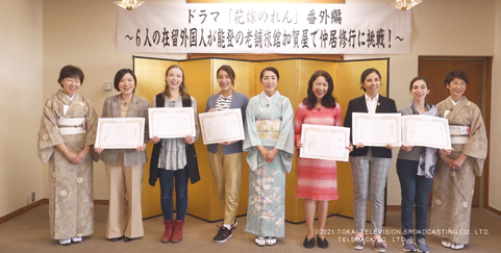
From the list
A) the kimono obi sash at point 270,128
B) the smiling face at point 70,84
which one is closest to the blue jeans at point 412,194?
the kimono obi sash at point 270,128

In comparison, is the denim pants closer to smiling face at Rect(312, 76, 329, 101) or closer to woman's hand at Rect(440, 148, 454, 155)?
woman's hand at Rect(440, 148, 454, 155)

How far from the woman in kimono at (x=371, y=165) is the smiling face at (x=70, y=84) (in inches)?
98.0

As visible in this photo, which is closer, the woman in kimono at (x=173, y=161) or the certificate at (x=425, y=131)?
the certificate at (x=425, y=131)

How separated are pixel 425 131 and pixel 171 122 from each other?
7.21ft

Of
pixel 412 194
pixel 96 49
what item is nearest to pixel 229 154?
pixel 412 194

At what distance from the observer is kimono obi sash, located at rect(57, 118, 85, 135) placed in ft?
10.7

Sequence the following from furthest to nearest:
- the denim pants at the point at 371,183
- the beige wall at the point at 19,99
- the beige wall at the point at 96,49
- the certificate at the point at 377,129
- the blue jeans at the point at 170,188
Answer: the beige wall at the point at 96,49 → the beige wall at the point at 19,99 → the blue jeans at the point at 170,188 → the denim pants at the point at 371,183 → the certificate at the point at 377,129

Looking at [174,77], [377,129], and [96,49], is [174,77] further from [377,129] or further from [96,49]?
[96,49]

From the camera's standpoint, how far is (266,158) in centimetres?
321

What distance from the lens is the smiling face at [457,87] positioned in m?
3.23

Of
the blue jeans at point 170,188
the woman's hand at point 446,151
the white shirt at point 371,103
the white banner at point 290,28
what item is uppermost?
the white banner at point 290,28

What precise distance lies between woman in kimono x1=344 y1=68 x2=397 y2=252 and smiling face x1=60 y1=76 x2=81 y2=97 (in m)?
2.49

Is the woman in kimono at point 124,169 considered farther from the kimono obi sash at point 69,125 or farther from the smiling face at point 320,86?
the smiling face at point 320,86

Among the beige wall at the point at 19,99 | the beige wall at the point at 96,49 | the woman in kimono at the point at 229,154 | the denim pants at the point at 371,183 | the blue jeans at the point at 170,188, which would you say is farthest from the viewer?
the beige wall at the point at 96,49
